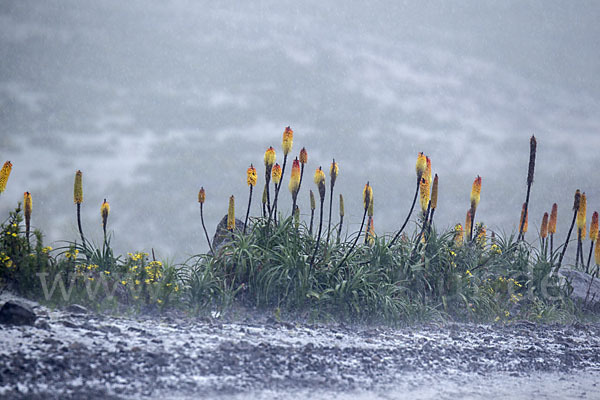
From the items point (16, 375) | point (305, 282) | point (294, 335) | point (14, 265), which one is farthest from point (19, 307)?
point (305, 282)

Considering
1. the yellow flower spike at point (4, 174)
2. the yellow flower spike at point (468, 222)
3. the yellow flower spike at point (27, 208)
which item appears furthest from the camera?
the yellow flower spike at point (468, 222)

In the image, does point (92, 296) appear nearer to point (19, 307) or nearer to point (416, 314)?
point (19, 307)

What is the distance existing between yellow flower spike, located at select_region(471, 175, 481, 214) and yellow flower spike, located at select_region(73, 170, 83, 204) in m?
5.41

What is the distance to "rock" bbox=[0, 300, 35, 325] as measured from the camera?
17.1 ft

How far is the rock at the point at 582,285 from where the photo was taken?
393 inches

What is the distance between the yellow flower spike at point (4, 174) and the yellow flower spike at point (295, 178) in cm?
363

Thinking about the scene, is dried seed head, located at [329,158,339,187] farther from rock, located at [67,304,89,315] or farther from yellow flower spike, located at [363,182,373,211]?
rock, located at [67,304,89,315]

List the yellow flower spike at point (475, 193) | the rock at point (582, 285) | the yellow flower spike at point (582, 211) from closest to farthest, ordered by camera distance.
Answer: the yellow flower spike at point (475, 193) < the yellow flower spike at point (582, 211) < the rock at point (582, 285)

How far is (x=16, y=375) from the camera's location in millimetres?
4156

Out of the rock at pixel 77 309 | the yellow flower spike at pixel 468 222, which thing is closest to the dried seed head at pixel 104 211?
the rock at pixel 77 309

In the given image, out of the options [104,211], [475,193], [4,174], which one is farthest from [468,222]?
[4,174]

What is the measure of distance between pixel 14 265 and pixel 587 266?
10.1 meters

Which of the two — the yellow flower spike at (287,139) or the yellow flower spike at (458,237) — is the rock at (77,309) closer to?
the yellow flower spike at (287,139)

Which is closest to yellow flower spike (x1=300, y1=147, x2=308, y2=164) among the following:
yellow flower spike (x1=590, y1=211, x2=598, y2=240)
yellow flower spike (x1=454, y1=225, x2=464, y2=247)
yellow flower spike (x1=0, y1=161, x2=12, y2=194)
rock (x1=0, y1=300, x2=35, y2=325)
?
yellow flower spike (x1=454, y1=225, x2=464, y2=247)
